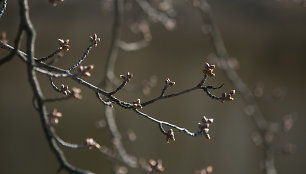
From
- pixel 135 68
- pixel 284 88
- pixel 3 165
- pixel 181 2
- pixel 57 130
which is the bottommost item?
pixel 3 165

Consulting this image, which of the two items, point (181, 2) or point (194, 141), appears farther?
point (194, 141)

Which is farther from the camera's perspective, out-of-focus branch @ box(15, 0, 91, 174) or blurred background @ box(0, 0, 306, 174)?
blurred background @ box(0, 0, 306, 174)

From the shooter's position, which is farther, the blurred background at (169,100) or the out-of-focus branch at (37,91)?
the blurred background at (169,100)

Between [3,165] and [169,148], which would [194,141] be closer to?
[169,148]

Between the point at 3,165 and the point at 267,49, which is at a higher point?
the point at 267,49

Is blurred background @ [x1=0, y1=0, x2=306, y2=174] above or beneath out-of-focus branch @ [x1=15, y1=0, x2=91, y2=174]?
above

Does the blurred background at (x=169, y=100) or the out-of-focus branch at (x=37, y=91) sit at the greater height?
the blurred background at (x=169, y=100)

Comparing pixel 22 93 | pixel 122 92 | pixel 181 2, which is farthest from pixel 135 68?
pixel 22 93
